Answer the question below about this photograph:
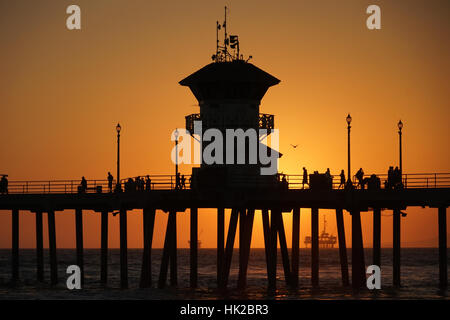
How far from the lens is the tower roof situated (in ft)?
239

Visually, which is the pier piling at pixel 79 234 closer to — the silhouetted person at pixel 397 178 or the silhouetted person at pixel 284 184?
the silhouetted person at pixel 284 184

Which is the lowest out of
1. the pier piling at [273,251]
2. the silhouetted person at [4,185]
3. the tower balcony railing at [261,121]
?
the pier piling at [273,251]

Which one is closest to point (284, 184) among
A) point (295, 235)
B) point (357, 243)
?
point (357, 243)

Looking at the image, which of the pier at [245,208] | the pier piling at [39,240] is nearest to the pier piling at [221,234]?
the pier at [245,208]

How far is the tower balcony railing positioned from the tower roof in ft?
6.37

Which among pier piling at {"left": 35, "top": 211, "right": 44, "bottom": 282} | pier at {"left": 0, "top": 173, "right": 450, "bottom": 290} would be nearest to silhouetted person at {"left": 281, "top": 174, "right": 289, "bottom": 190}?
pier at {"left": 0, "top": 173, "right": 450, "bottom": 290}

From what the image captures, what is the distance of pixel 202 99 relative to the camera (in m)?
73.8

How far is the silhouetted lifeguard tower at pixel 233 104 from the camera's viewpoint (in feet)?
236

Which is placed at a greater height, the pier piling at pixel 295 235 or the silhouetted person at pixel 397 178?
the silhouetted person at pixel 397 178
